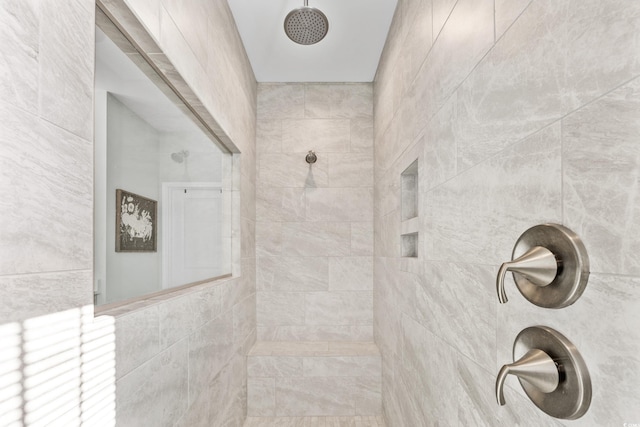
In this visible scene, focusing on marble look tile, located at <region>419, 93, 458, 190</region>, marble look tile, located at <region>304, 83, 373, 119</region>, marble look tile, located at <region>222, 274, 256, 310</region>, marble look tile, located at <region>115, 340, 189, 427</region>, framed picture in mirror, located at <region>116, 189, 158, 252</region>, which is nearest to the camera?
marble look tile, located at <region>115, 340, 189, 427</region>

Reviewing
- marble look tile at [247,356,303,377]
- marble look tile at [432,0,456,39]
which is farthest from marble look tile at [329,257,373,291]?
marble look tile at [432,0,456,39]

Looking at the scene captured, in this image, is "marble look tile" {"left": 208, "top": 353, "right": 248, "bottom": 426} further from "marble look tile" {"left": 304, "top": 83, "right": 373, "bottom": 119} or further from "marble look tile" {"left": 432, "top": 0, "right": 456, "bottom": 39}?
"marble look tile" {"left": 304, "top": 83, "right": 373, "bottom": 119}

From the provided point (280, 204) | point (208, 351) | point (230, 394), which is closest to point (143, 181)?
point (208, 351)

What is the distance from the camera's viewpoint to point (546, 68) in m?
0.76

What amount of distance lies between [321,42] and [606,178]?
Answer: 8.41 feet

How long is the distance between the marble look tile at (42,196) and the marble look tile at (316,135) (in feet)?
8.73

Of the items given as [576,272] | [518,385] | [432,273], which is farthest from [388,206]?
[576,272]

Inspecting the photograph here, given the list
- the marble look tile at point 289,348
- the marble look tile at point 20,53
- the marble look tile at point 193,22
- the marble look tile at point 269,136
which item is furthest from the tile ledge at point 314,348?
the marble look tile at point 20,53

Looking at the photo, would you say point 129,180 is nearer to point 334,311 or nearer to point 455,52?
point 455,52

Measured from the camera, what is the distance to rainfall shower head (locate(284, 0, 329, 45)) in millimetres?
2227

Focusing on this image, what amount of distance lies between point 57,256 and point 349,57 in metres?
2.72

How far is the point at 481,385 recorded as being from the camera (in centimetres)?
107

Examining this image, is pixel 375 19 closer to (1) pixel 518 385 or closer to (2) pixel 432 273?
(2) pixel 432 273

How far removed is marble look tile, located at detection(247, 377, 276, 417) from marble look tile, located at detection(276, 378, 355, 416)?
45 millimetres
